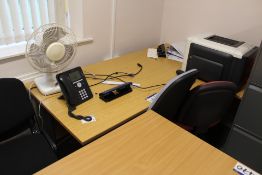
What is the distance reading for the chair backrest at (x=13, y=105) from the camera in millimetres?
1300

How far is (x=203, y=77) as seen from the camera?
1.81 metres

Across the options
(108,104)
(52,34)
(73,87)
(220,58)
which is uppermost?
(52,34)

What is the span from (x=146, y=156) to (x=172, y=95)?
46 cm

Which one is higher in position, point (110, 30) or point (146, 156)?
point (110, 30)

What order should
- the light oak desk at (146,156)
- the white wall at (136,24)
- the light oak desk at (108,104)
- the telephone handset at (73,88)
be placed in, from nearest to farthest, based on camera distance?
the light oak desk at (146,156) < the light oak desk at (108,104) < the telephone handset at (73,88) < the white wall at (136,24)

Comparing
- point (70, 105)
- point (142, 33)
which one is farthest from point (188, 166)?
point (142, 33)

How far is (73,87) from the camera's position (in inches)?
54.3

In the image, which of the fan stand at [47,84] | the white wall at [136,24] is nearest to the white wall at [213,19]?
the white wall at [136,24]

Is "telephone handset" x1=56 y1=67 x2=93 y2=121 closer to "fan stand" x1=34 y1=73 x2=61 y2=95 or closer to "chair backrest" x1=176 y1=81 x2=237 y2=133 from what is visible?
"fan stand" x1=34 y1=73 x2=61 y2=95

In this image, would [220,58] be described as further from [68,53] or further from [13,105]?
[13,105]

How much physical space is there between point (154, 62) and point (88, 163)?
4.41ft

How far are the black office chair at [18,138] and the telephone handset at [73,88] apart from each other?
236mm

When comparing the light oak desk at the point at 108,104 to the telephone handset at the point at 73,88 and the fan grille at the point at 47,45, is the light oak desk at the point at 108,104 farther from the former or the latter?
the fan grille at the point at 47,45

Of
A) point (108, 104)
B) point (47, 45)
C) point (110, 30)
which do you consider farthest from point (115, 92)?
point (110, 30)
